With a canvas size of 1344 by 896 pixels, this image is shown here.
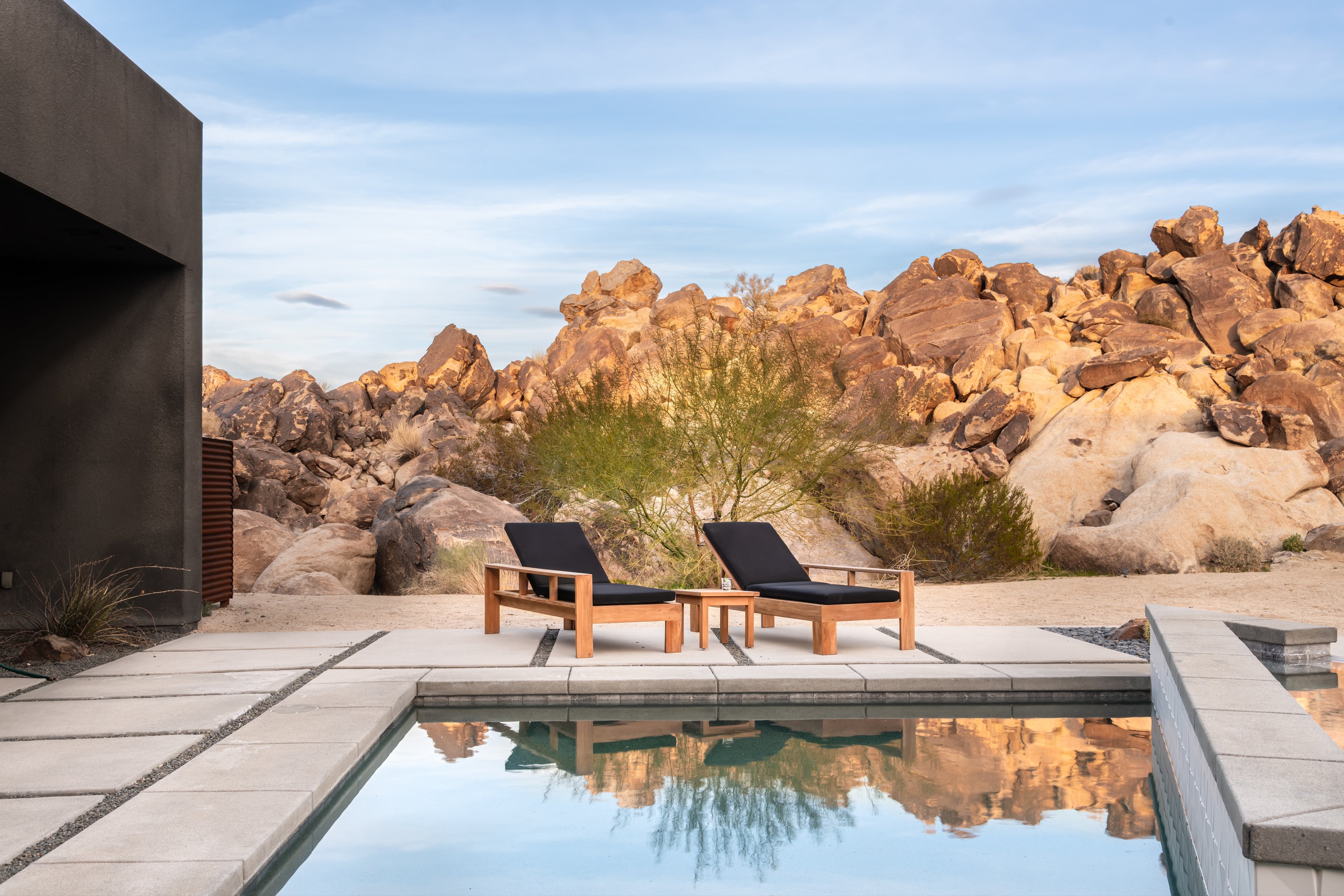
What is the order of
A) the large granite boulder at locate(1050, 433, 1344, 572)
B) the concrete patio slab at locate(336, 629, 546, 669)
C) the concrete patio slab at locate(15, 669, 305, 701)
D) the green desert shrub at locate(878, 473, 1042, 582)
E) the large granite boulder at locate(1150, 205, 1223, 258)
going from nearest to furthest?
the concrete patio slab at locate(15, 669, 305, 701)
the concrete patio slab at locate(336, 629, 546, 669)
the green desert shrub at locate(878, 473, 1042, 582)
the large granite boulder at locate(1050, 433, 1344, 572)
the large granite boulder at locate(1150, 205, 1223, 258)

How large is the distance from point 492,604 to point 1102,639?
430cm

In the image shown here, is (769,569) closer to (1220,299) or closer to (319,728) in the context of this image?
(319,728)

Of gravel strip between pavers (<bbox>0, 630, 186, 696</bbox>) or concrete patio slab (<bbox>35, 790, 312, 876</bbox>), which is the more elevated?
concrete patio slab (<bbox>35, 790, 312, 876</bbox>)

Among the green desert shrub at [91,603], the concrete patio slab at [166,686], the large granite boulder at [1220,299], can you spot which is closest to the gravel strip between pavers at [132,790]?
the concrete patio slab at [166,686]

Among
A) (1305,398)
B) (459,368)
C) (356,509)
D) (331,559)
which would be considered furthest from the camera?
(459,368)

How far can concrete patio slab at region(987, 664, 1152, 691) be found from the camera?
5.09 metres

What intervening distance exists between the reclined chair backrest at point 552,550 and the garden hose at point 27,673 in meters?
2.72

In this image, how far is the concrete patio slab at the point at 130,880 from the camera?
2.32 meters

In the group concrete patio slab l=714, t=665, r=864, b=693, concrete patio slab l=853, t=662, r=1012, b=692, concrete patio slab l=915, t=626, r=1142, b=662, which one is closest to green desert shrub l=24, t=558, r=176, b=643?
concrete patio slab l=714, t=665, r=864, b=693

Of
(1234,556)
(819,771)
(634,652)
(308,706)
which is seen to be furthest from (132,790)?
(1234,556)

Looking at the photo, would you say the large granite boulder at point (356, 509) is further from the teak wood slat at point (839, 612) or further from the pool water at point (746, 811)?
the pool water at point (746, 811)

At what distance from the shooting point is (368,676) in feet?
A: 16.9

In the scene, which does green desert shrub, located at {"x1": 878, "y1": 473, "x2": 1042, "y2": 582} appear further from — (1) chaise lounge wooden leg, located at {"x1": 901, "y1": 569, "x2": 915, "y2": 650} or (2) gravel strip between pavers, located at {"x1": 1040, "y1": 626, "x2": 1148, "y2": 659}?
(1) chaise lounge wooden leg, located at {"x1": 901, "y1": 569, "x2": 915, "y2": 650}

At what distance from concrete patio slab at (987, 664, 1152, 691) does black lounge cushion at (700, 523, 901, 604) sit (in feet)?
3.31
